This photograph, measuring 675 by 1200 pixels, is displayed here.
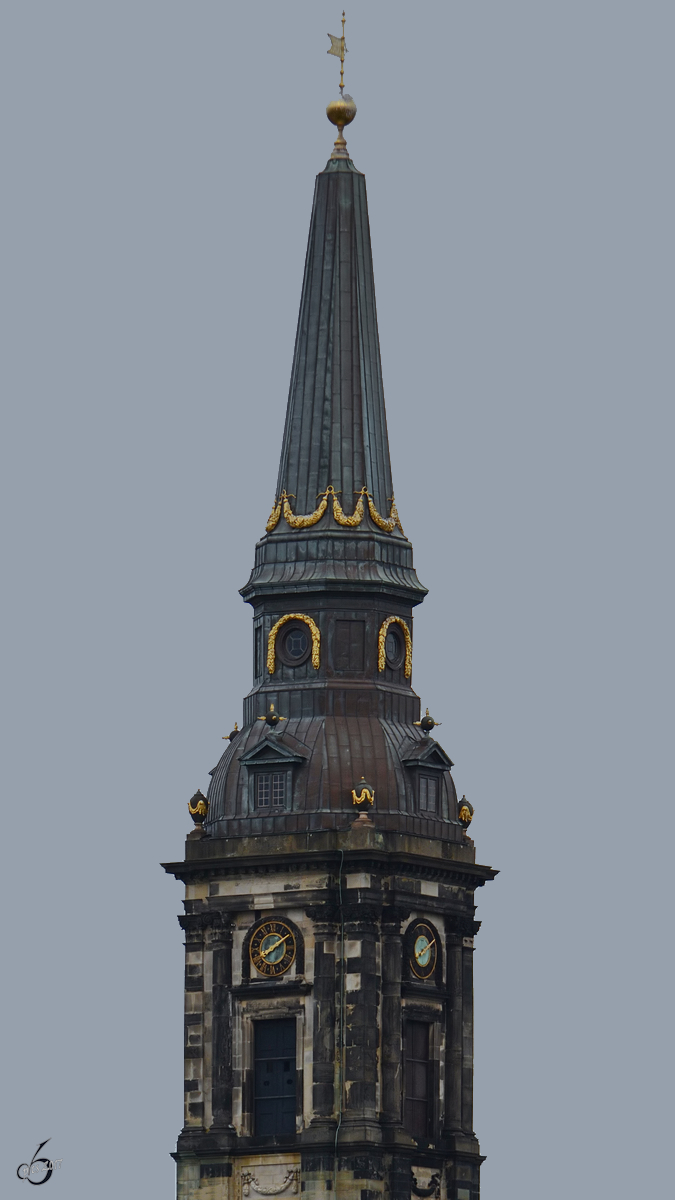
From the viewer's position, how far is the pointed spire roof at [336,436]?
561ft

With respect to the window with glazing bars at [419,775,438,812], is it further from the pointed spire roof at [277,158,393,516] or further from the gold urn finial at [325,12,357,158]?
the gold urn finial at [325,12,357,158]

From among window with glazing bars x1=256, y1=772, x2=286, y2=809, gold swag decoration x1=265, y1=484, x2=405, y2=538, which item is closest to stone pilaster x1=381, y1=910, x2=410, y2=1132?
window with glazing bars x1=256, y1=772, x2=286, y2=809

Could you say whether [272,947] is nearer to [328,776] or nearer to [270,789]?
[270,789]

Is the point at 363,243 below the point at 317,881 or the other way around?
the other way around

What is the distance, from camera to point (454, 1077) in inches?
6658

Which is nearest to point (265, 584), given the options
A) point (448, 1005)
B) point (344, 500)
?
point (344, 500)

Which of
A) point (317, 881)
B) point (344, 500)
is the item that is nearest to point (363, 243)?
point (344, 500)

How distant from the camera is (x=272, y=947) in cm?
16788

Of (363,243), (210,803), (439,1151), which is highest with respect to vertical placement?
(363,243)

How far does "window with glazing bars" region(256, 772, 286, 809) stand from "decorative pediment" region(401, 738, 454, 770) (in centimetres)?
386

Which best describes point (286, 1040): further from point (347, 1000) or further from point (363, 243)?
point (363, 243)

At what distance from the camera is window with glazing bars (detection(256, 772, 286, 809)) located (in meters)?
169

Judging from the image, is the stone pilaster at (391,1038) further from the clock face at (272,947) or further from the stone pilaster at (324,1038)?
the clock face at (272,947)

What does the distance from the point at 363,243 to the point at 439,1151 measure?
95.4 ft
